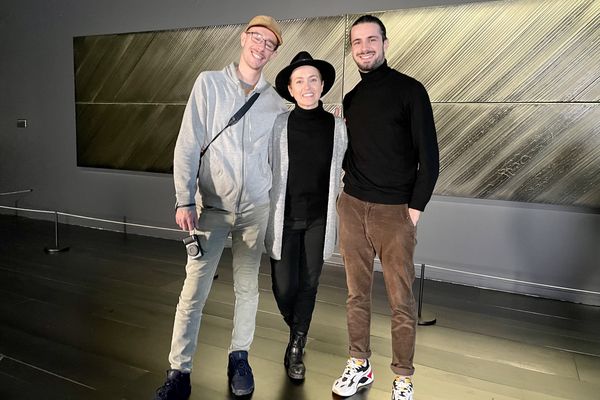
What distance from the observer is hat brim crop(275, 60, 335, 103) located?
1.94 metres

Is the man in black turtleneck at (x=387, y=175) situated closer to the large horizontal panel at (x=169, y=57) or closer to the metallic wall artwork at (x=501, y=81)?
the metallic wall artwork at (x=501, y=81)

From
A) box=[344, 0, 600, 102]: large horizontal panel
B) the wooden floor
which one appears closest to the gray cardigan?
the wooden floor

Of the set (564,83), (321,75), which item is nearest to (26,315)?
(321,75)

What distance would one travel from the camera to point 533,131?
3430 mm

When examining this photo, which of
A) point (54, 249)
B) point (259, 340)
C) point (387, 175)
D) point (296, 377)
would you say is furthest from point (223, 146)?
point (54, 249)

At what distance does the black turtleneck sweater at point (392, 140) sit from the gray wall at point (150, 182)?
6.18ft

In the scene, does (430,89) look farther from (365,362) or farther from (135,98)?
(135,98)

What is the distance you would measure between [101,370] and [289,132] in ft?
4.78

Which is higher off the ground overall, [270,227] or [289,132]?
[289,132]

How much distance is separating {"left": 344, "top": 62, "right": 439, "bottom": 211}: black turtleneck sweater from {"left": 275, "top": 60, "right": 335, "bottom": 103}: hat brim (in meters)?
0.15

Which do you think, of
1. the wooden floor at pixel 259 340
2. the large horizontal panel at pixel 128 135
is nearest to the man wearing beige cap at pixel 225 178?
the wooden floor at pixel 259 340

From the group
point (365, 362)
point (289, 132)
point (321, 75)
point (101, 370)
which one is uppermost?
point (321, 75)

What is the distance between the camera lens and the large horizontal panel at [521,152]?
332cm

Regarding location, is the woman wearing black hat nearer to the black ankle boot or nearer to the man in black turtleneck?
the man in black turtleneck
